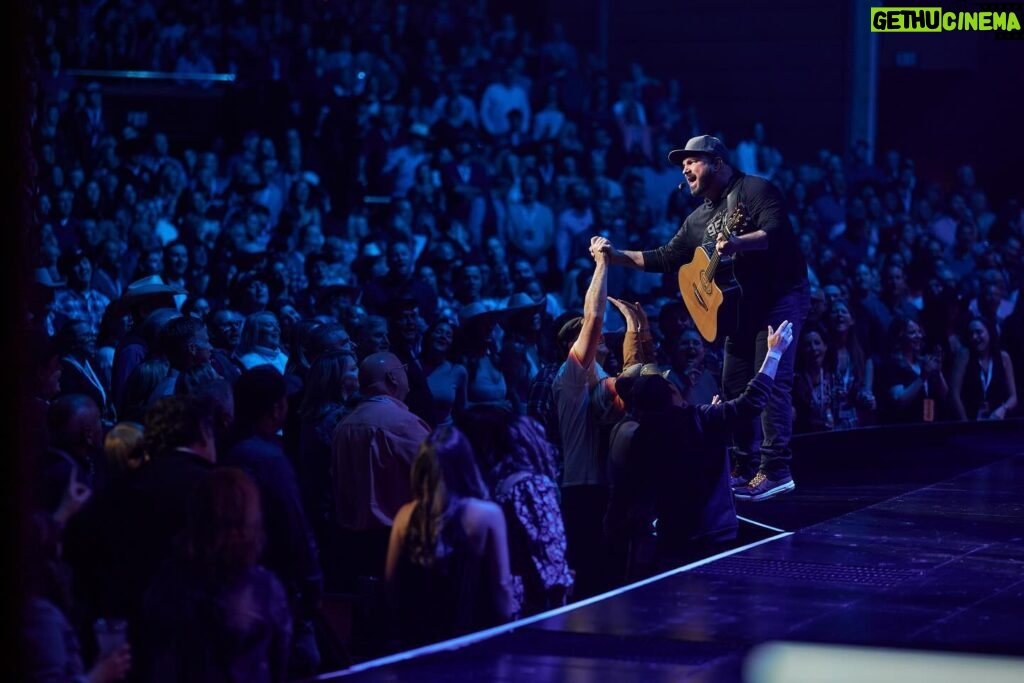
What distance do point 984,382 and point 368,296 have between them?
166 inches

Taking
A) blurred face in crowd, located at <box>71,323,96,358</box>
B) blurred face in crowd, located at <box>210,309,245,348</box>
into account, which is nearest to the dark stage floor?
blurred face in crowd, located at <box>210,309,245,348</box>

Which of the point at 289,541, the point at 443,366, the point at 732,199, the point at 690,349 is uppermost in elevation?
the point at 732,199

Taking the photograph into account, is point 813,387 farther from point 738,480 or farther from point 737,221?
point 737,221

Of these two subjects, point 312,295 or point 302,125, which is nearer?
point 312,295

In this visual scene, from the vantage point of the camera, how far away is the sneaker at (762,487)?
A: 22.7 feet

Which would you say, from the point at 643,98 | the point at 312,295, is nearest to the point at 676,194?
the point at 643,98

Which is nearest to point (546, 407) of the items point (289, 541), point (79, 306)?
point (289, 541)

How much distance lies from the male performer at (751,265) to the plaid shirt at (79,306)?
3.51 m

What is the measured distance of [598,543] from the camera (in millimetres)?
6121

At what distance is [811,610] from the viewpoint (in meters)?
5.00

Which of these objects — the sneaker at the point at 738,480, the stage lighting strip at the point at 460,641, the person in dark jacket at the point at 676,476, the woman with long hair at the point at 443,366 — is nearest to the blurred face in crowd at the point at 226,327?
the woman with long hair at the point at 443,366

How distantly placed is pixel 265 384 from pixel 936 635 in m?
2.19

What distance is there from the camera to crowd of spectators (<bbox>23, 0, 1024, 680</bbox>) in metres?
4.38

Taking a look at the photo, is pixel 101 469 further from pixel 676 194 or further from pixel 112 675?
pixel 676 194
